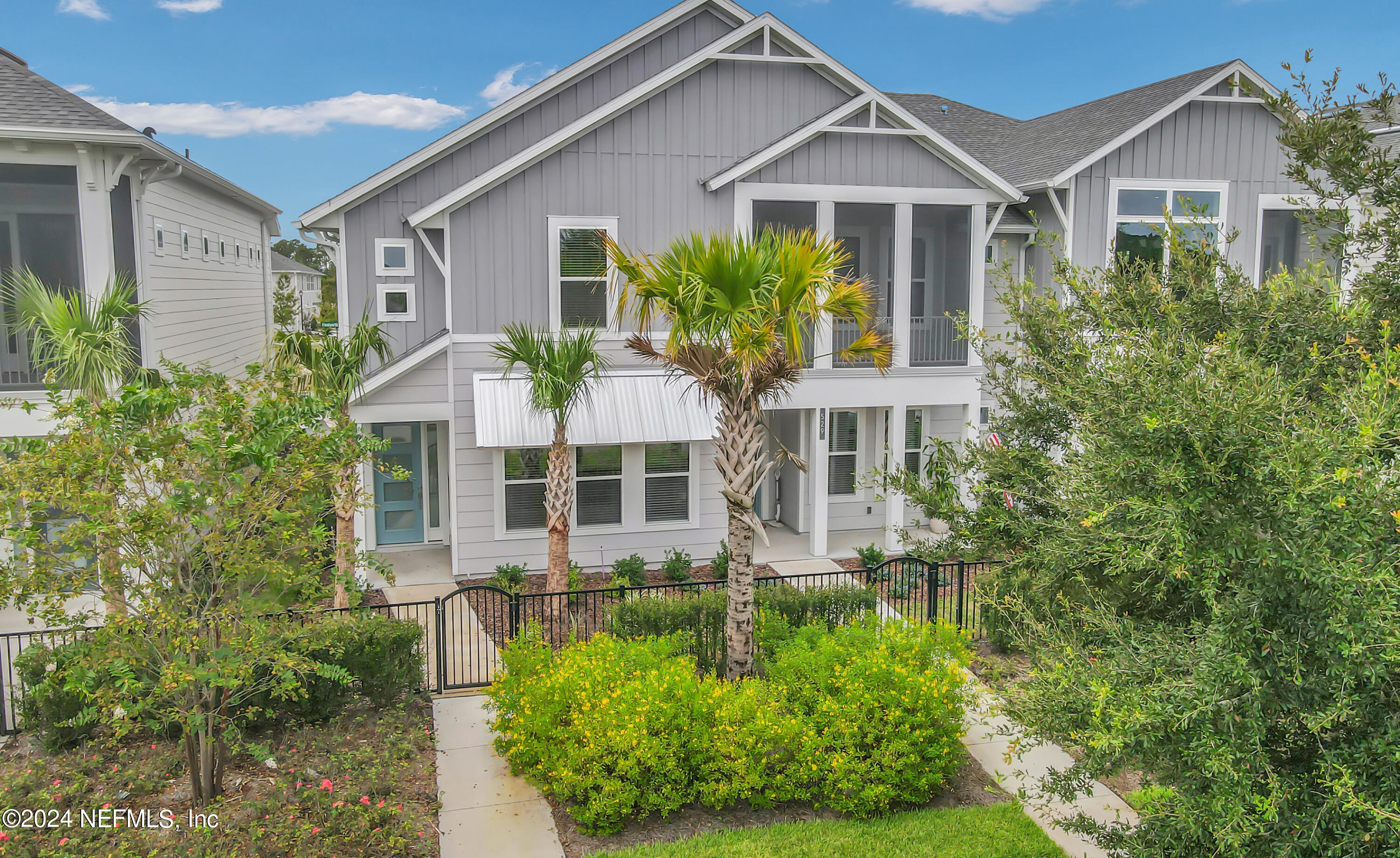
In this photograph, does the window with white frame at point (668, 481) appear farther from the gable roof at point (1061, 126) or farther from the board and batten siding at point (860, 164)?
the gable roof at point (1061, 126)

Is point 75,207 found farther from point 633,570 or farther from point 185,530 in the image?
point 633,570

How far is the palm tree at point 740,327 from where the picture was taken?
937 cm

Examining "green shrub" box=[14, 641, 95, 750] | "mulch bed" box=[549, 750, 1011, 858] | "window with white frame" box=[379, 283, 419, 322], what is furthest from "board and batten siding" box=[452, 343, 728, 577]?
"mulch bed" box=[549, 750, 1011, 858]

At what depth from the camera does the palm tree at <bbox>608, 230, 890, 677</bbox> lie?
30.7 ft

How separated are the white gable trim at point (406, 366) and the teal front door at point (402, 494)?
2479mm

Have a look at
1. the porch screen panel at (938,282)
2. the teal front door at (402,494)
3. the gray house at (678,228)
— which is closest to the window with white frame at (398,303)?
the gray house at (678,228)

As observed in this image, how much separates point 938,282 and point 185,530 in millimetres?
13940

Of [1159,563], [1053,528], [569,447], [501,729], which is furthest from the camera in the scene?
[569,447]

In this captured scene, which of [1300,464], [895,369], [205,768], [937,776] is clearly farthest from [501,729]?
[895,369]

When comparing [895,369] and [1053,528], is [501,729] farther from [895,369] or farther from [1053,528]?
[895,369]

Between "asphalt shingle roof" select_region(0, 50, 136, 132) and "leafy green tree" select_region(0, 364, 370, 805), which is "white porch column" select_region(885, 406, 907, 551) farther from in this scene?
"asphalt shingle roof" select_region(0, 50, 136, 132)

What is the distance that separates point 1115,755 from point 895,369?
1176 cm

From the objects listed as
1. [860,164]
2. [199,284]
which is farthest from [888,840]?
[199,284]

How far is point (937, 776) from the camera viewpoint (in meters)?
8.29
